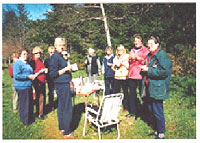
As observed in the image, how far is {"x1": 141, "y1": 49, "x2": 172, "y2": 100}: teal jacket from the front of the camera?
3.48m

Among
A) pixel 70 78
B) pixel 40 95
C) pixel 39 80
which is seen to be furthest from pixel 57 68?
pixel 40 95

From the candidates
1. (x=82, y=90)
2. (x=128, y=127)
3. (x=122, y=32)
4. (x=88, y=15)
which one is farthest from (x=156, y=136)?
(x=88, y=15)

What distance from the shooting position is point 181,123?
15.3 feet

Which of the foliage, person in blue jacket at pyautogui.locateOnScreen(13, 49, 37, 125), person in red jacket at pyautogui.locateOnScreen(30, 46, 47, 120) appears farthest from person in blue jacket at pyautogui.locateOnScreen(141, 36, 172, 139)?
the foliage

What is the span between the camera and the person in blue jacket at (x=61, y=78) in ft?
11.8

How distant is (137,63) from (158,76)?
139 centimetres

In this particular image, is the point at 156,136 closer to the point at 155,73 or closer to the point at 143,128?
the point at 143,128

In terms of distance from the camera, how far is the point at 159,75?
3.50m

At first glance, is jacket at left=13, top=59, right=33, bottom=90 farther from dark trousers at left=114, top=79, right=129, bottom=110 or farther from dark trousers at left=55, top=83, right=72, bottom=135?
dark trousers at left=114, top=79, right=129, bottom=110

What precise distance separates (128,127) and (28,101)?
2652mm

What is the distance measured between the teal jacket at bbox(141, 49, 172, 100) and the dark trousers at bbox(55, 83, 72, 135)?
173 cm

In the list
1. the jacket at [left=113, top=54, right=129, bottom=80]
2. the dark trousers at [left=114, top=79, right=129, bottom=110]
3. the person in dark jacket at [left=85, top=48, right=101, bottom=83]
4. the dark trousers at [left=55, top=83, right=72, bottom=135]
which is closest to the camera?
the dark trousers at [left=55, top=83, right=72, bottom=135]

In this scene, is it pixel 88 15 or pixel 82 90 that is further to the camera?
pixel 88 15

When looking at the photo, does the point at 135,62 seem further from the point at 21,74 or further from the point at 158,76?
the point at 21,74
